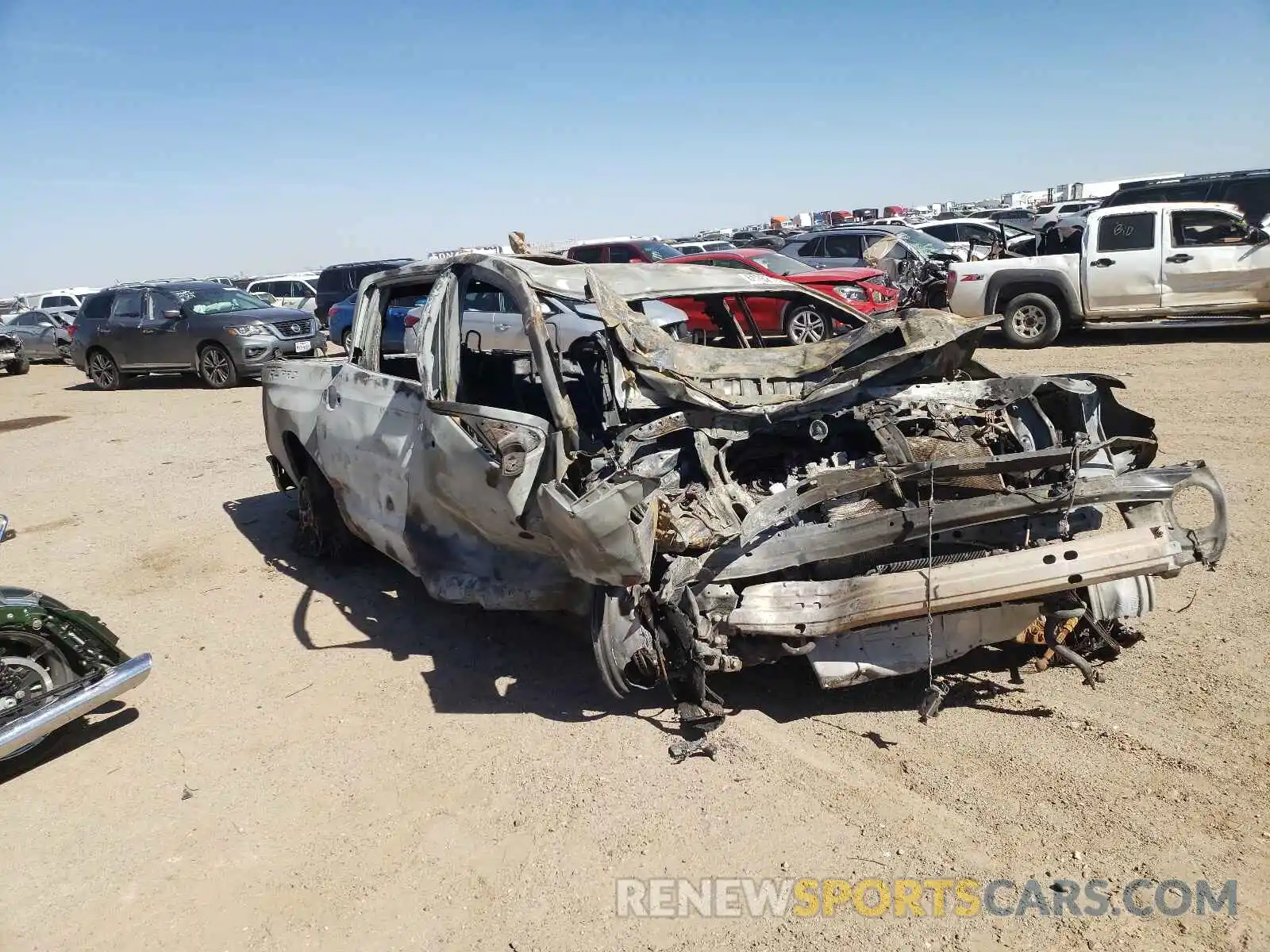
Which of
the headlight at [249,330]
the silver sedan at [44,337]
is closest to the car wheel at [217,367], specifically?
the headlight at [249,330]

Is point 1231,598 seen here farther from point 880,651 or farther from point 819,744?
point 819,744

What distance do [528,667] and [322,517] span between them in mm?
2157

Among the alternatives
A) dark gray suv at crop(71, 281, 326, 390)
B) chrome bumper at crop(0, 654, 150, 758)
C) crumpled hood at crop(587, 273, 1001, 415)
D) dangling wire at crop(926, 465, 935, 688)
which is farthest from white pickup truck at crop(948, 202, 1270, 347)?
dark gray suv at crop(71, 281, 326, 390)

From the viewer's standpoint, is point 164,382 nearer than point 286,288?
Yes

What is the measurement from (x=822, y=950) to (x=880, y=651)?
4.08 feet

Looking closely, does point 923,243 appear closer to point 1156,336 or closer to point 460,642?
point 1156,336

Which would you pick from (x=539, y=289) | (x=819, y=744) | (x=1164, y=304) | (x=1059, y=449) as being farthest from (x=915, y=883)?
(x=1164, y=304)

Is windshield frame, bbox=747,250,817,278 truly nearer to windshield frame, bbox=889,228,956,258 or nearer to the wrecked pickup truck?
windshield frame, bbox=889,228,956,258

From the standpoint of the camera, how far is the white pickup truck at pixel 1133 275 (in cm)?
1059

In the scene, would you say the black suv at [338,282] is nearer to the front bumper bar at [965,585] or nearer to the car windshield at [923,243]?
the car windshield at [923,243]

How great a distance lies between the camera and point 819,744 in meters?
3.42

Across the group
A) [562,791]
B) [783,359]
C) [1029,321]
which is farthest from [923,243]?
[562,791]

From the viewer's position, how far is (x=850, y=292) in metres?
12.3

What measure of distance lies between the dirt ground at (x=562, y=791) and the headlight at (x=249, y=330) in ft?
32.7
